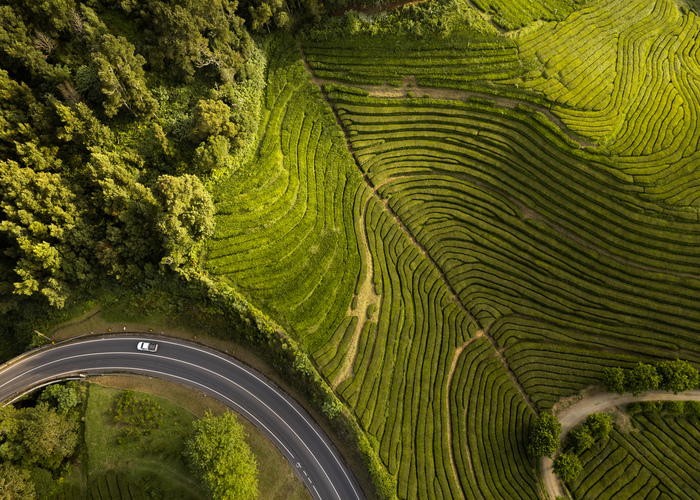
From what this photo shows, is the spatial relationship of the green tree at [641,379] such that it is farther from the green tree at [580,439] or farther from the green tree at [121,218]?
the green tree at [121,218]

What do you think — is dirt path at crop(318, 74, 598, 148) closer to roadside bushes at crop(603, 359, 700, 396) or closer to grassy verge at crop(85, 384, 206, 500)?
roadside bushes at crop(603, 359, 700, 396)

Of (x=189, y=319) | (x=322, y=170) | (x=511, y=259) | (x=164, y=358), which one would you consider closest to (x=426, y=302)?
(x=511, y=259)

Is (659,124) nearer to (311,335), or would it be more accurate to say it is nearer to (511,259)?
(511,259)

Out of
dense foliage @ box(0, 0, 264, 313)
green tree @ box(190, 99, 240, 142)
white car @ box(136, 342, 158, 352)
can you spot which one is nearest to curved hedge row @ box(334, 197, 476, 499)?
white car @ box(136, 342, 158, 352)

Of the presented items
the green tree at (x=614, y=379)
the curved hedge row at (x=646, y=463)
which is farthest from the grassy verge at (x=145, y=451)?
the green tree at (x=614, y=379)

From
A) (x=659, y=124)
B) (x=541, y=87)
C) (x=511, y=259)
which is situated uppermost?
(x=541, y=87)

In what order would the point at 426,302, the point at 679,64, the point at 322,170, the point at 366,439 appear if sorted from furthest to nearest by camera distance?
the point at 679,64, the point at 322,170, the point at 426,302, the point at 366,439
